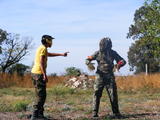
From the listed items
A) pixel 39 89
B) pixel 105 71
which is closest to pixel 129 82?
pixel 105 71

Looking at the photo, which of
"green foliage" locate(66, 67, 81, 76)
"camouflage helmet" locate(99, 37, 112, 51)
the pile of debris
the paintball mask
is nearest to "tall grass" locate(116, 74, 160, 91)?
the pile of debris

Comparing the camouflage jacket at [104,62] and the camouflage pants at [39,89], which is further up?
the camouflage jacket at [104,62]

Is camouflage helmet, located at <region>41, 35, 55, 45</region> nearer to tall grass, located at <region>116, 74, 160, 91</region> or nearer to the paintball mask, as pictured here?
the paintball mask

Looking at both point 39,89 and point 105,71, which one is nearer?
point 39,89

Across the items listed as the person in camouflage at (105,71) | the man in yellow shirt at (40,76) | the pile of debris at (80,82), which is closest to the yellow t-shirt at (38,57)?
the man in yellow shirt at (40,76)

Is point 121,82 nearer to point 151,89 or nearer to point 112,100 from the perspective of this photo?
point 151,89

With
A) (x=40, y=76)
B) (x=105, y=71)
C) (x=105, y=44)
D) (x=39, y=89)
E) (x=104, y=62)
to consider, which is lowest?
(x=39, y=89)

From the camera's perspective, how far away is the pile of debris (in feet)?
88.3

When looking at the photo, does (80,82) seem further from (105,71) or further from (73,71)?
(105,71)

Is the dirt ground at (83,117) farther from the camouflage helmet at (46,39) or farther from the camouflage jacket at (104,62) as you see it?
the camouflage helmet at (46,39)

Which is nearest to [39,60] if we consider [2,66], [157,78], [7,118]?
[7,118]

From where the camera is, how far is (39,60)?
9406 millimetres

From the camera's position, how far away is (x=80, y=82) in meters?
27.5

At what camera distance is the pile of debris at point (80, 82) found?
88.3ft
